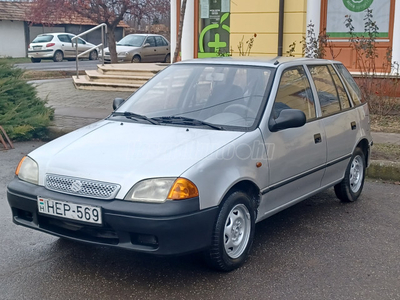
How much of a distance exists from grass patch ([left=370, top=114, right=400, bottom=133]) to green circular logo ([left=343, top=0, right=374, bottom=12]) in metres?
3.00

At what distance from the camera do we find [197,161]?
3.89 metres

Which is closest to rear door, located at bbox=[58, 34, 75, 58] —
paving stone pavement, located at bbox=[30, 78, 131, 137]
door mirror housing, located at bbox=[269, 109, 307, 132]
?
paving stone pavement, located at bbox=[30, 78, 131, 137]

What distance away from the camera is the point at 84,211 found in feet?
12.4

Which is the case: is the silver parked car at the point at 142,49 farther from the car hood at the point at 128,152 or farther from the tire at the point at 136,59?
the car hood at the point at 128,152

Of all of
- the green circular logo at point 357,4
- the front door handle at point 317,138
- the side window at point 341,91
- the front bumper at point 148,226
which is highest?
the green circular logo at point 357,4

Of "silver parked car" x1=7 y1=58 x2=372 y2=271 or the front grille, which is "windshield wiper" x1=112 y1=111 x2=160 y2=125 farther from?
the front grille

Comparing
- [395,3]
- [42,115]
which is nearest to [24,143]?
[42,115]

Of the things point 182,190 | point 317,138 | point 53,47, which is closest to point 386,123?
point 317,138

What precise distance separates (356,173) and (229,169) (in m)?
2.66

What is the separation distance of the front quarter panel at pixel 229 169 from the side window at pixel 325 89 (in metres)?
1.28

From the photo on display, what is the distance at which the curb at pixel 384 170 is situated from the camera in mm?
7105

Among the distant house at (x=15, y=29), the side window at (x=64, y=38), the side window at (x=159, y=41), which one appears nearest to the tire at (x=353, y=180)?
the side window at (x=159, y=41)

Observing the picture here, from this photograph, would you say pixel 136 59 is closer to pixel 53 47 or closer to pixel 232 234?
pixel 53 47

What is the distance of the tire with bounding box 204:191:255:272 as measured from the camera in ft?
12.9
